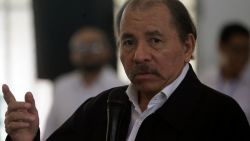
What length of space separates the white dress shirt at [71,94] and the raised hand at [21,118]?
8.40 feet

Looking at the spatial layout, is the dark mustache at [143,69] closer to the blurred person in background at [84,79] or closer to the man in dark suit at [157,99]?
the man in dark suit at [157,99]

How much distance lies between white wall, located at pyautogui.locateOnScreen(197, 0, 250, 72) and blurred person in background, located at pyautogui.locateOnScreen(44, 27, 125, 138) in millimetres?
4746

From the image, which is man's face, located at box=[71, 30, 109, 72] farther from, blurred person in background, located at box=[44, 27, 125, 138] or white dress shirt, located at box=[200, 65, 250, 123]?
white dress shirt, located at box=[200, 65, 250, 123]

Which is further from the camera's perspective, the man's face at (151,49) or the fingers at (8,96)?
the fingers at (8,96)

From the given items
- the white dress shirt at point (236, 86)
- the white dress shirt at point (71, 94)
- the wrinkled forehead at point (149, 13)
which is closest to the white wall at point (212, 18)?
the white dress shirt at point (71, 94)

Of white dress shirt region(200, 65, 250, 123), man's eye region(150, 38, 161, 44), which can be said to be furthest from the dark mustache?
white dress shirt region(200, 65, 250, 123)

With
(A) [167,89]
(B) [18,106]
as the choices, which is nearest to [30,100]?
(B) [18,106]

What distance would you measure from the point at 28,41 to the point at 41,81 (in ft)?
2.04

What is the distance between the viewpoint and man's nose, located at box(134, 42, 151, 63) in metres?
3.24

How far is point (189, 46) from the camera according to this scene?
3428mm

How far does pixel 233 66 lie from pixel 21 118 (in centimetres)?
293

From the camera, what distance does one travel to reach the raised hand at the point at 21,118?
341cm

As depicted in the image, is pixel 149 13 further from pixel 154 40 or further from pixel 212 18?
pixel 212 18

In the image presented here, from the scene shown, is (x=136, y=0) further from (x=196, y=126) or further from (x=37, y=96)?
(x=37, y=96)
